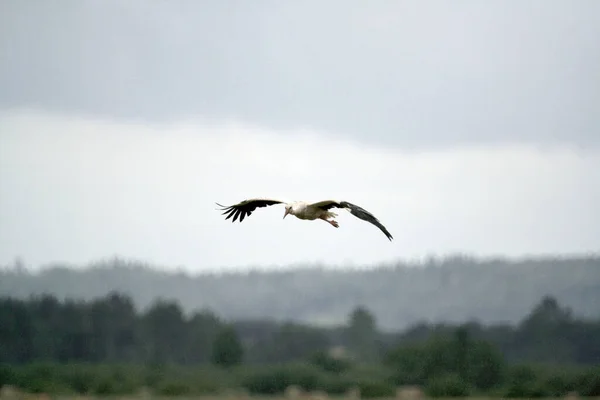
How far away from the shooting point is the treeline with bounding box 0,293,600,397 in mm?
41656

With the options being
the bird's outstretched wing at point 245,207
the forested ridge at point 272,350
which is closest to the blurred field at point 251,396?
the forested ridge at point 272,350

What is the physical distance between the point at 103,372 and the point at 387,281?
4068 centimetres

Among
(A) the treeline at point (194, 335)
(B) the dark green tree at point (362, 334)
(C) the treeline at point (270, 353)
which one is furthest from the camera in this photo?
(B) the dark green tree at point (362, 334)

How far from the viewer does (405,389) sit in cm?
4281

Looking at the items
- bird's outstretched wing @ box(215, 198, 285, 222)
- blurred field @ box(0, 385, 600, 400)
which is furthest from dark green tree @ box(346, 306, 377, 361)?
bird's outstretched wing @ box(215, 198, 285, 222)

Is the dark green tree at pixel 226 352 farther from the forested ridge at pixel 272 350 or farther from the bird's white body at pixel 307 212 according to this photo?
the bird's white body at pixel 307 212

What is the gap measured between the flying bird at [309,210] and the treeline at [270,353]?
78.3 ft

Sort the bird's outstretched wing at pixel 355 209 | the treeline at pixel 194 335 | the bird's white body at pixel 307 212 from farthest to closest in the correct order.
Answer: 1. the treeline at pixel 194 335
2. the bird's white body at pixel 307 212
3. the bird's outstretched wing at pixel 355 209

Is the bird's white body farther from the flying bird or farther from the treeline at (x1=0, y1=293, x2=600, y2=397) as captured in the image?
the treeline at (x1=0, y1=293, x2=600, y2=397)

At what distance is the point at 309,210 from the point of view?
15039mm

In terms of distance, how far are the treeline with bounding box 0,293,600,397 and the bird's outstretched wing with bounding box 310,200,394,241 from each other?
25.3 meters

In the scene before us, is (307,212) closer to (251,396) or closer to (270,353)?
(251,396)

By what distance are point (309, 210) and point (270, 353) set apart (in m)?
34.4

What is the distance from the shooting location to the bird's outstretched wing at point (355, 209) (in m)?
12.1
